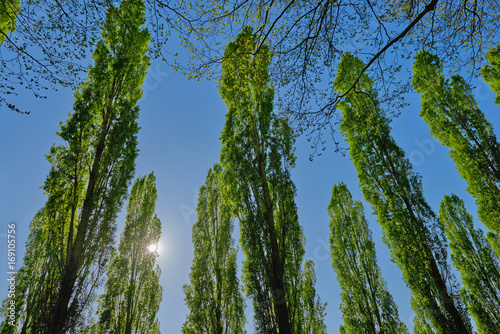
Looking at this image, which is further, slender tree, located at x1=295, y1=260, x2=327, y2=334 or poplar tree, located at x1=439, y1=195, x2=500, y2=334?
poplar tree, located at x1=439, y1=195, x2=500, y2=334

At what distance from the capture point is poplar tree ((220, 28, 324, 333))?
6.28 metres

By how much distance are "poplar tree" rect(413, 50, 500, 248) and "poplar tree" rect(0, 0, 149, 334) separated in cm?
1137

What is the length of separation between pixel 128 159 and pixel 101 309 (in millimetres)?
7693

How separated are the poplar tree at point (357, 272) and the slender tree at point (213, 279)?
540cm

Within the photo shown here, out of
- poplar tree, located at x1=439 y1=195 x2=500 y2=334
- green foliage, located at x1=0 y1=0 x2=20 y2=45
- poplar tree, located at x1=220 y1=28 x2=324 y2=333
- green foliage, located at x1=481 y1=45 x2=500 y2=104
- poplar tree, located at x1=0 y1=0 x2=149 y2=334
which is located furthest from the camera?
poplar tree, located at x1=439 y1=195 x2=500 y2=334

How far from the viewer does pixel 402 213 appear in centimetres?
848

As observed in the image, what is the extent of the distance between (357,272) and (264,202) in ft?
26.2

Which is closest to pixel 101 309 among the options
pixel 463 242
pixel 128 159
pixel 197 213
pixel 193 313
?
pixel 193 313

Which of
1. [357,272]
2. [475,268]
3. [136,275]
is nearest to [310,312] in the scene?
[357,272]

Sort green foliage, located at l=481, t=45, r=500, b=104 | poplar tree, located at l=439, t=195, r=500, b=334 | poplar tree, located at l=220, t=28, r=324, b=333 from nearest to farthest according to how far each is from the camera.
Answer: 1. poplar tree, located at l=220, t=28, r=324, b=333
2. green foliage, located at l=481, t=45, r=500, b=104
3. poplar tree, located at l=439, t=195, r=500, b=334

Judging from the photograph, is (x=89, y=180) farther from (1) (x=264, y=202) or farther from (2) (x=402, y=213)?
(2) (x=402, y=213)

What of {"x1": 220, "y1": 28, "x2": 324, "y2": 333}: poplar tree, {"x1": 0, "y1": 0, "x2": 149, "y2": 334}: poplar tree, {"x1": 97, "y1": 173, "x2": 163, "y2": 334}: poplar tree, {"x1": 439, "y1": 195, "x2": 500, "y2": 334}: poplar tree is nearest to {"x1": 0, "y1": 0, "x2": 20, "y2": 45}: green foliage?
{"x1": 0, "y1": 0, "x2": 149, "y2": 334}: poplar tree

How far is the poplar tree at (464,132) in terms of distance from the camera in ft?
31.0

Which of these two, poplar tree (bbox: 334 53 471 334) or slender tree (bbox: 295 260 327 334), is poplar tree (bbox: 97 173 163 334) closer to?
slender tree (bbox: 295 260 327 334)
